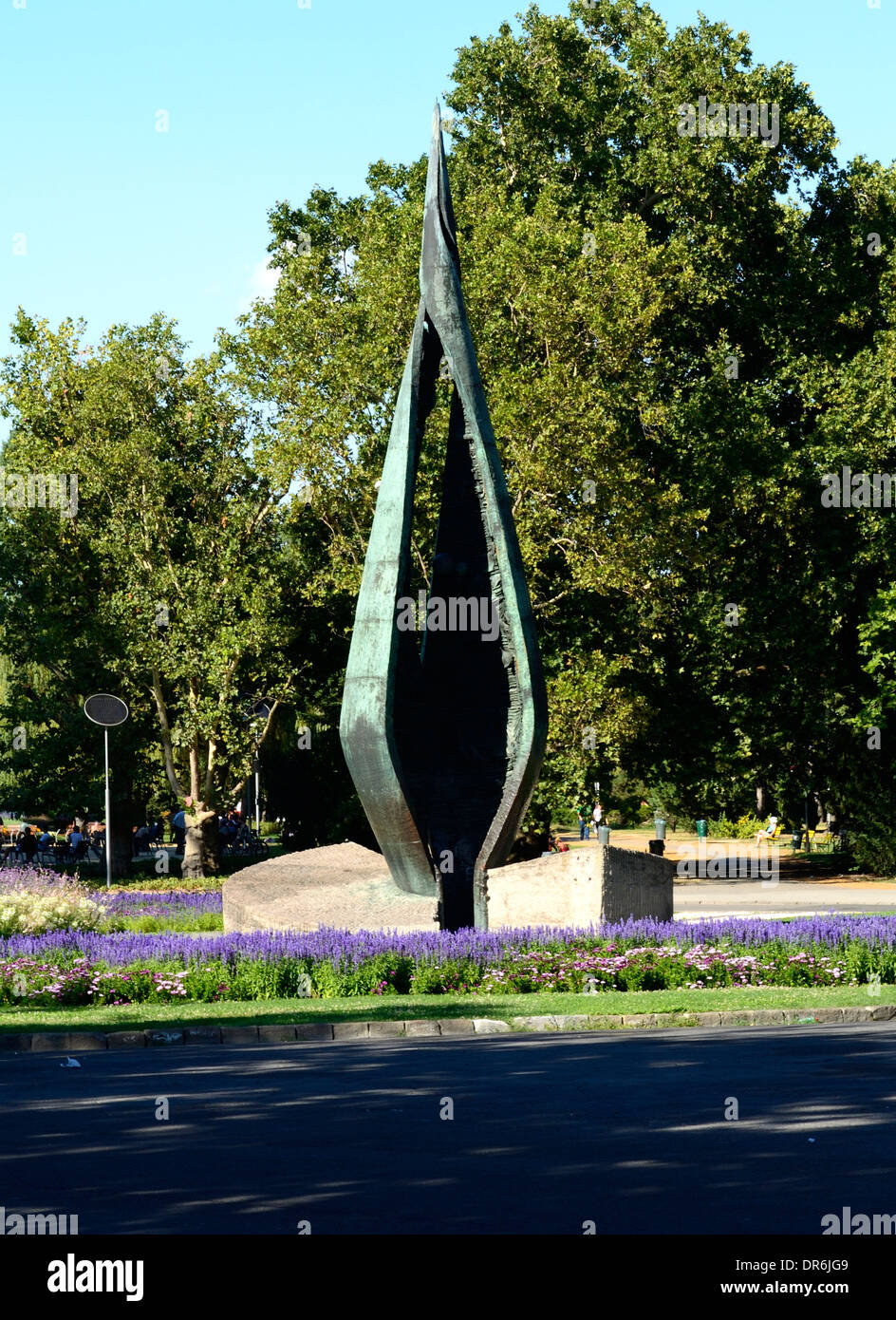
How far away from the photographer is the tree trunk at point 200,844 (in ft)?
113

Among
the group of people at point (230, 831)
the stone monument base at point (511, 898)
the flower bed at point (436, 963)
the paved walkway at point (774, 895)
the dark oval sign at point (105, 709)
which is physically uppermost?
the dark oval sign at point (105, 709)

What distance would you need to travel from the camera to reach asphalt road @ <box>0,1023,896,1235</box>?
5855mm

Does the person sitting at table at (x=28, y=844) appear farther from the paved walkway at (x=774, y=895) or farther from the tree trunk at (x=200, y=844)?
the paved walkway at (x=774, y=895)

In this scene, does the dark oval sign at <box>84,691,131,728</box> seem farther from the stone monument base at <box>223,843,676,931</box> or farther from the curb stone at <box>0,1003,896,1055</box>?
the curb stone at <box>0,1003,896,1055</box>

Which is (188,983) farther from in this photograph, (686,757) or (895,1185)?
(686,757)

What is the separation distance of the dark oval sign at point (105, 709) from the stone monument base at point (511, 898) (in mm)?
4477

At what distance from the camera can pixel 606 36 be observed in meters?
39.0

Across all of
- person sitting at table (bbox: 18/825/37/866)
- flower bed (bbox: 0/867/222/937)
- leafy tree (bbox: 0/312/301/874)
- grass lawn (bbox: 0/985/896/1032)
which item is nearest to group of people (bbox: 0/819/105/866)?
person sitting at table (bbox: 18/825/37/866)

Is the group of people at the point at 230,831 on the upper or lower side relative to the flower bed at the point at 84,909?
lower

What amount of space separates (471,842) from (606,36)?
27.8 meters

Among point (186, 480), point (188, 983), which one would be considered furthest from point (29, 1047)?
point (186, 480)

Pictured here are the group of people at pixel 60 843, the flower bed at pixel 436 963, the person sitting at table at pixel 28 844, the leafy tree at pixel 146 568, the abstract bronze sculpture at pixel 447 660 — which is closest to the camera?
the flower bed at pixel 436 963

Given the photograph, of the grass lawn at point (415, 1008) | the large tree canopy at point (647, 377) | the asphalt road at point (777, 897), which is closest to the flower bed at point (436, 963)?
the grass lawn at point (415, 1008)

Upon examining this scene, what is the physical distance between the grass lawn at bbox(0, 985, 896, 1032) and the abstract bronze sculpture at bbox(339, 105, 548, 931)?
142 inches
